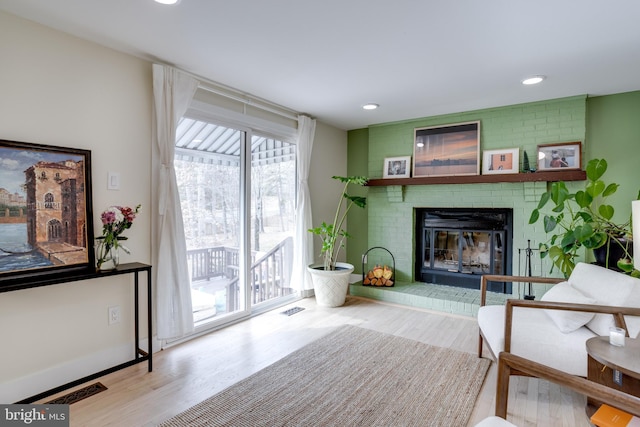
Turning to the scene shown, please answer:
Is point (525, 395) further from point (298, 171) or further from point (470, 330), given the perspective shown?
point (298, 171)

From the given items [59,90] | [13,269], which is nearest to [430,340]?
[13,269]

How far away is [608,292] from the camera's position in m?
2.04

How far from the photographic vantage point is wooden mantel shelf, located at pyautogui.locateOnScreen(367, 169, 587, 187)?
3.40 m

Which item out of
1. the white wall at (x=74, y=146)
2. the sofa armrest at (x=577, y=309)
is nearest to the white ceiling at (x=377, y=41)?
the white wall at (x=74, y=146)

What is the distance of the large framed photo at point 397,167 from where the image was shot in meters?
4.46

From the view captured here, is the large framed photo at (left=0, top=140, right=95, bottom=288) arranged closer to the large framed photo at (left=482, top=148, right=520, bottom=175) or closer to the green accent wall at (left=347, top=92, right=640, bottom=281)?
the green accent wall at (left=347, top=92, right=640, bottom=281)

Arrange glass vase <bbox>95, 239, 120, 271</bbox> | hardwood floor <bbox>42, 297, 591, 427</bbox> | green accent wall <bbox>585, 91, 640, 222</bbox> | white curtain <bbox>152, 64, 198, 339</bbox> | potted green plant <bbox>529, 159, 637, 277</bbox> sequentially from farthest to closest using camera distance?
green accent wall <bbox>585, 91, 640, 222</bbox> → potted green plant <bbox>529, 159, 637, 277</bbox> → white curtain <bbox>152, 64, 198, 339</bbox> → glass vase <bbox>95, 239, 120, 271</bbox> → hardwood floor <bbox>42, 297, 591, 427</bbox>

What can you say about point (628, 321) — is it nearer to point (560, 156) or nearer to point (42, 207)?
point (560, 156)

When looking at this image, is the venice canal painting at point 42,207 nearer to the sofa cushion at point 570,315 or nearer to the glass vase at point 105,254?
the glass vase at point 105,254

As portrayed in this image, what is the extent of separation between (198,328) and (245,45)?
7.96ft

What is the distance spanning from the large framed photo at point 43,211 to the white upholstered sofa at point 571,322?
279 centimetres

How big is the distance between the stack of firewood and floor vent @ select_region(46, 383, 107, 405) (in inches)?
121

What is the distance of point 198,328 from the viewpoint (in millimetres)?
3086

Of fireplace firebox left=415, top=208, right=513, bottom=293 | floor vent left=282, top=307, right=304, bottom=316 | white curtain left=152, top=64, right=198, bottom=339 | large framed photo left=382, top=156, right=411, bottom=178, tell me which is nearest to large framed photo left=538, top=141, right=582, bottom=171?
fireplace firebox left=415, top=208, right=513, bottom=293
